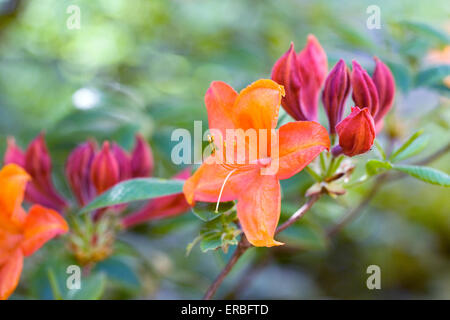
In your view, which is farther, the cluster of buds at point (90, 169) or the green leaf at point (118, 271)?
the green leaf at point (118, 271)

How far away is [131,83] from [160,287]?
102cm

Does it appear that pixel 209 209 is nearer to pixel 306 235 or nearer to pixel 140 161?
pixel 140 161

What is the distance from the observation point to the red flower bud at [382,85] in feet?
3.17

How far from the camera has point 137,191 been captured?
0.95 meters

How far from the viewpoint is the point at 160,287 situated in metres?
1.84

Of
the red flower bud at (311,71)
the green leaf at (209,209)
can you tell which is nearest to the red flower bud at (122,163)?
the green leaf at (209,209)

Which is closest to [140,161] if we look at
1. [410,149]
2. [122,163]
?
[122,163]

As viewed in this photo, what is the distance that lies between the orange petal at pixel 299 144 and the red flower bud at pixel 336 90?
0.14 meters

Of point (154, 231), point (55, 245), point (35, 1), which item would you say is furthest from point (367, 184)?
point (35, 1)

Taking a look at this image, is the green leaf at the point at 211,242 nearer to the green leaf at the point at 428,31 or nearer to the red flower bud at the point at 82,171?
the red flower bud at the point at 82,171

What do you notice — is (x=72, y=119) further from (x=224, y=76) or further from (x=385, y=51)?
(x=385, y=51)

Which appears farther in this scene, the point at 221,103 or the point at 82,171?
the point at 82,171

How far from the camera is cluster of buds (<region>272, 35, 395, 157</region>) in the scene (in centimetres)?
83

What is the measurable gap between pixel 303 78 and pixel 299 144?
0.22 m
